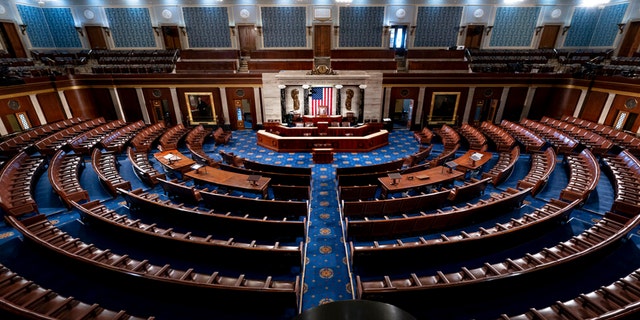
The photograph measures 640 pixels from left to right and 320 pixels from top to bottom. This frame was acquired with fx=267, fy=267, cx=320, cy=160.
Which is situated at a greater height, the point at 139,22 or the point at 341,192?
the point at 139,22

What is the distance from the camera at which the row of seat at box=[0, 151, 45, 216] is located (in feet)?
19.6

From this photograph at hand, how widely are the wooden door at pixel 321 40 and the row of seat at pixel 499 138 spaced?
394 inches

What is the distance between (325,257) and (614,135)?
1267 centimetres

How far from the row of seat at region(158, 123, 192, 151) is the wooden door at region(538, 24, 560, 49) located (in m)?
21.5

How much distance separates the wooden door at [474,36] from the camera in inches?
648

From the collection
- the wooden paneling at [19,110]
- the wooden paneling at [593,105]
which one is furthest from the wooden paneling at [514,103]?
the wooden paneling at [19,110]

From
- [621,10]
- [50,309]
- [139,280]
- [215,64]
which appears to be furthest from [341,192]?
[621,10]

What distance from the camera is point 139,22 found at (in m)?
16.2

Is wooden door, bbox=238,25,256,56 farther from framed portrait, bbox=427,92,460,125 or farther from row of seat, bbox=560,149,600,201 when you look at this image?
row of seat, bbox=560,149,600,201

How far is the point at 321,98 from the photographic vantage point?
1486 centimetres

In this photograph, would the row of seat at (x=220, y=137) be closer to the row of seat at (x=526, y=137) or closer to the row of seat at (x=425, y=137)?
the row of seat at (x=425, y=137)

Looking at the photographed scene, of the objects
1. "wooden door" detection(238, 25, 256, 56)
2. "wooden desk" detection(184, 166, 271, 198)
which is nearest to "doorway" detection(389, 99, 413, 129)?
"wooden door" detection(238, 25, 256, 56)

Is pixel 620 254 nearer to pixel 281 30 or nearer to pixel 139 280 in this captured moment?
pixel 139 280

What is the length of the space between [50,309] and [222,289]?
215 centimetres
